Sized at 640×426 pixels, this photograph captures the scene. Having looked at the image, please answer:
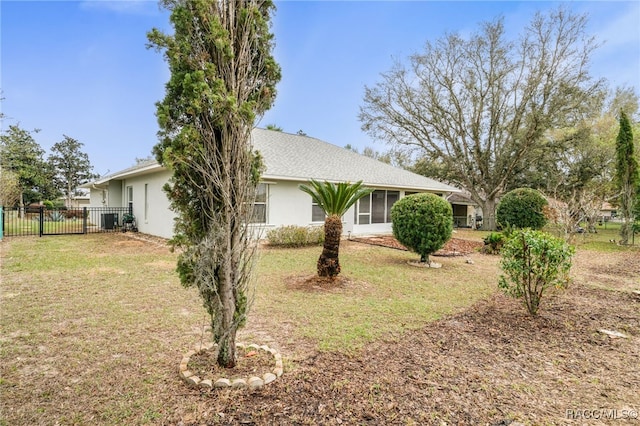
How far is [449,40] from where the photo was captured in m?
23.2

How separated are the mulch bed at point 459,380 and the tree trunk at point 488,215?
68.3 feet

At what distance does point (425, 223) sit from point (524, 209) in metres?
8.53

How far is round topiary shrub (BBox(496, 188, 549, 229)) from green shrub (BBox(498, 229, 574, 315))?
1024cm

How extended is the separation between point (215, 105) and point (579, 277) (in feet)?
31.7

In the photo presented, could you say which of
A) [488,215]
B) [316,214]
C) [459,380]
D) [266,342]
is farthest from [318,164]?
[488,215]

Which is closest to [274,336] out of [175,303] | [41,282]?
[175,303]

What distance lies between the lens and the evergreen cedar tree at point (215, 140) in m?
2.78

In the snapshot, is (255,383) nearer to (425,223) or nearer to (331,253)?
(331,253)

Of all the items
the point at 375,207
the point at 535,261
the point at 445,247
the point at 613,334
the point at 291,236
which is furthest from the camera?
the point at 375,207

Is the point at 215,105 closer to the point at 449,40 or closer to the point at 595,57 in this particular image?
the point at 449,40

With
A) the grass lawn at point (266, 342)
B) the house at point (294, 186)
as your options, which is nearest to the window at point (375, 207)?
the house at point (294, 186)

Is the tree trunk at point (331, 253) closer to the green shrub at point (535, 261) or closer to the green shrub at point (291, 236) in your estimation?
the green shrub at point (535, 261)

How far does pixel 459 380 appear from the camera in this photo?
315 cm

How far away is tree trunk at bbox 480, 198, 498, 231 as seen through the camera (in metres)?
23.9
